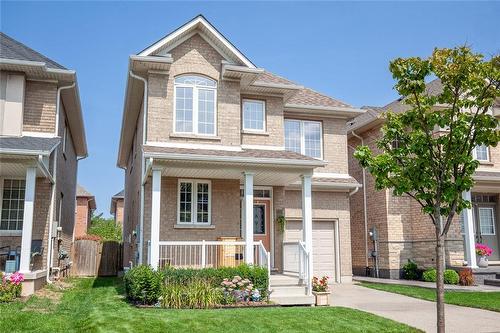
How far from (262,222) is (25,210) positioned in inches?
296

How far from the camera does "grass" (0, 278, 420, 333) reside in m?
8.58

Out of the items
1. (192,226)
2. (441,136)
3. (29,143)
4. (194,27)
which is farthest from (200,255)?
(441,136)

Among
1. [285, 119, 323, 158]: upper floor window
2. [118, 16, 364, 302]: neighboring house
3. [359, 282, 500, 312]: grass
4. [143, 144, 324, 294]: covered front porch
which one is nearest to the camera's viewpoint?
[359, 282, 500, 312]: grass

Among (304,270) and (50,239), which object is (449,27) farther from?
(50,239)

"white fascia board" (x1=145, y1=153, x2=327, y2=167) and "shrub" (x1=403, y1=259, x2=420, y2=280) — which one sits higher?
"white fascia board" (x1=145, y1=153, x2=327, y2=167)

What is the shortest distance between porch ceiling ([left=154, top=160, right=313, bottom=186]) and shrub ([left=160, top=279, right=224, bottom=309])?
10.8ft

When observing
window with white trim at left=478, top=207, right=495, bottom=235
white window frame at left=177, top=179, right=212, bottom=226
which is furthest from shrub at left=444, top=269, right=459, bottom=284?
white window frame at left=177, top=179, right=212, bottom=226

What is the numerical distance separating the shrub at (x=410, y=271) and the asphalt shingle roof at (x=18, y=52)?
15.0m

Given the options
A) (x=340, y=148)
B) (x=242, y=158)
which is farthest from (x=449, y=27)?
(x=340, y=148)

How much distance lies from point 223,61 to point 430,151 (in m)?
9.33

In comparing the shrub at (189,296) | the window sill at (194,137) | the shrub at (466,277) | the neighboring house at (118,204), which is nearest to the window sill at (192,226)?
the window sill at (194,137)

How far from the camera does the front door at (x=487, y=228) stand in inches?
819

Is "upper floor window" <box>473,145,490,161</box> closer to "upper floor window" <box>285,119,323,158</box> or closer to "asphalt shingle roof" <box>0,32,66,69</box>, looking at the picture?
"upper floor window" <box>285,119,323,158</box>

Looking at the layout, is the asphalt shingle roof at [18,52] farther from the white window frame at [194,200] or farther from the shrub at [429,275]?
the shrub at [429,275]
